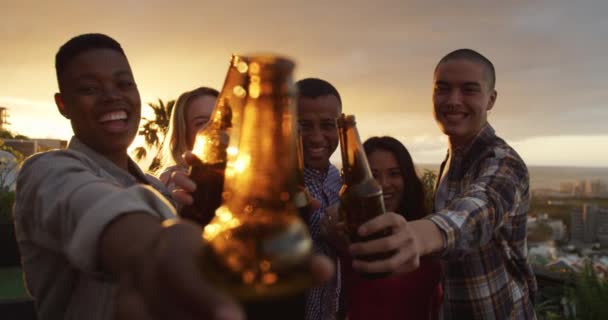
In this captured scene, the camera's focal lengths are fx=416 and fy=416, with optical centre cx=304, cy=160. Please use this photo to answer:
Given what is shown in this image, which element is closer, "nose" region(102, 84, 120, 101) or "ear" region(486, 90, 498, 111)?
"nose" region(102, 84, 120, 101)

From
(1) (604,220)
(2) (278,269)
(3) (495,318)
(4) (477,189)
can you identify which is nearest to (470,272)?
(3) (495,318)

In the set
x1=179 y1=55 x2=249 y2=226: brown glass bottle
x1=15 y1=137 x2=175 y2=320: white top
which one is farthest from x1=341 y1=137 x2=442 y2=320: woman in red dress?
x1=15 y1=137 x2=175 y2=320: white top

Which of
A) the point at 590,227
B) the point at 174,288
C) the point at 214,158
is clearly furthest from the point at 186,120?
the point at 590,227

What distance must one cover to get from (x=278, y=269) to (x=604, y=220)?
87.6 feet

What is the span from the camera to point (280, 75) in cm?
82

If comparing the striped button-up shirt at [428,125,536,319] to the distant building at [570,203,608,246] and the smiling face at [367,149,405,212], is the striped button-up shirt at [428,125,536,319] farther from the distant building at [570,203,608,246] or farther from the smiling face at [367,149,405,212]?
the distant building at [570,203,608,246]

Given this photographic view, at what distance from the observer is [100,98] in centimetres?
188

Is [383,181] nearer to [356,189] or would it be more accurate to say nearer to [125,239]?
[356,189]

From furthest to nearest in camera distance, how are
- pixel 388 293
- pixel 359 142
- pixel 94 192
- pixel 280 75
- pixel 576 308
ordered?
pixel 576 308 → pixel 388 293 → pixel 359 142 → pixel 94 192 → pixel 280 75

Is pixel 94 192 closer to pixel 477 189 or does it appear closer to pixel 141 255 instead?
pixel 141 255

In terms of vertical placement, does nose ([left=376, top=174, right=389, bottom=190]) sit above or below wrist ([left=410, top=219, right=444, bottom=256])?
above

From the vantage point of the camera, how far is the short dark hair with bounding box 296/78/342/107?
343 centimetres

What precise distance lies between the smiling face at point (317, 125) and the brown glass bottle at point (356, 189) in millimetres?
1606

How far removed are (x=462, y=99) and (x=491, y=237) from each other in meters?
1.29
